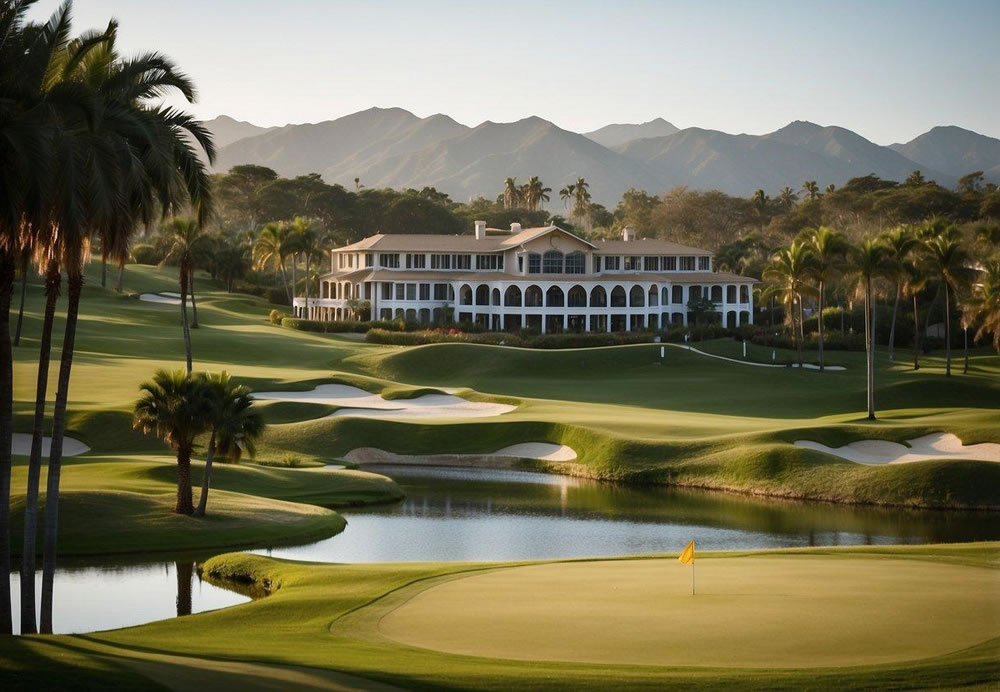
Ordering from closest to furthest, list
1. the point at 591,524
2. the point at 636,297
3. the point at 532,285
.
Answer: the point at 591,524 < the point at 532,285 < the point at 636,297

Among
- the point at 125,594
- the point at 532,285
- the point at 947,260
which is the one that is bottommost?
the point at 125,594

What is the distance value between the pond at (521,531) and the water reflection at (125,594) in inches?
1.0

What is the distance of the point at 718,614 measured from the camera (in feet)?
61.2

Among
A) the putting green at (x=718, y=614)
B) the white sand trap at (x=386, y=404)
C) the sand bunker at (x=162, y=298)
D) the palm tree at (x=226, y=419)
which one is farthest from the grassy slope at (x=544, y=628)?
the sand bunker at (x=162, y=298)

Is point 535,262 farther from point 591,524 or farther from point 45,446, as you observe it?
point 591,524

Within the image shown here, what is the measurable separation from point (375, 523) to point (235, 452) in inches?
200

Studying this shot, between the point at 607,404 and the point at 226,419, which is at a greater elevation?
the point at 226,419

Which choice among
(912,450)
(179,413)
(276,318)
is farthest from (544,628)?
(276,318)

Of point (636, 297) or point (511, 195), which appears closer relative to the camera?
point (636, 297)

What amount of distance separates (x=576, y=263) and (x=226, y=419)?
6510 centimetres

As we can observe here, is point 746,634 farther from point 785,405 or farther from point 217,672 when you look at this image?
point 785,405

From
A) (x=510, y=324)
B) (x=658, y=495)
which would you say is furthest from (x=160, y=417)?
(x=510, y=324)

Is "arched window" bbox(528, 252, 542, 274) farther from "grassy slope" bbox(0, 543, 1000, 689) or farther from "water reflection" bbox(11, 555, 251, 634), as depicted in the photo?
"grassy slope" bbox(0, 543, 1000, 689)

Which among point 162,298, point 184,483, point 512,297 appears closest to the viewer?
point 184,483
